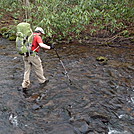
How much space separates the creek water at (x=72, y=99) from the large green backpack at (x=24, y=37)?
2007 mm

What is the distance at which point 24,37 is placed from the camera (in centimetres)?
702

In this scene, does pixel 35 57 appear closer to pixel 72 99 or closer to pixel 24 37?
pixel 24 37

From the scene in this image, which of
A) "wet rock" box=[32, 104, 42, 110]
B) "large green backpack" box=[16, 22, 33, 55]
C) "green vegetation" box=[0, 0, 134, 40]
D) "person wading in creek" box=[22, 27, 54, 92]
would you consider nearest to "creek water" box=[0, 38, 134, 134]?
"wet rock" box=[32, 104, 42, 110]

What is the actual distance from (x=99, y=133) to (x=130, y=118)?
141 cm

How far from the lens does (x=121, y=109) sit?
258 inches

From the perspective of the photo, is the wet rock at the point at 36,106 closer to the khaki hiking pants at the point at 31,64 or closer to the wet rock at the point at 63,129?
the wet rock at the point at 63,129

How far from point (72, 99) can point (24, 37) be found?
3.15 meters

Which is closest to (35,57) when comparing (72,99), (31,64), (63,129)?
(31,64)

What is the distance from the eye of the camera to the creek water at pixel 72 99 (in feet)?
18.8

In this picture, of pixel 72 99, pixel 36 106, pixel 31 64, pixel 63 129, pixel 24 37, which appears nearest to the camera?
pixel 63 129

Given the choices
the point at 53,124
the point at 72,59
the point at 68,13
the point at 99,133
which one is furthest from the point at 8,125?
the point at 68,13

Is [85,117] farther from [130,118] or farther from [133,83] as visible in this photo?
[133,83]

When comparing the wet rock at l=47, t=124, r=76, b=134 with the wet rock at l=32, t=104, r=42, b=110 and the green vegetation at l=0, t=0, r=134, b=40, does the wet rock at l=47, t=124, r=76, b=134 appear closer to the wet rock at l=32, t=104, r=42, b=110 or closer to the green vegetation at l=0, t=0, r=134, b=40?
the wet rock at l=32, t=104, r=42, b=110

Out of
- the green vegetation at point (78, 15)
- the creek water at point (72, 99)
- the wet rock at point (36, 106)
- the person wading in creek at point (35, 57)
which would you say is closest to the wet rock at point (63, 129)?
the creek water at point (72, 99)
